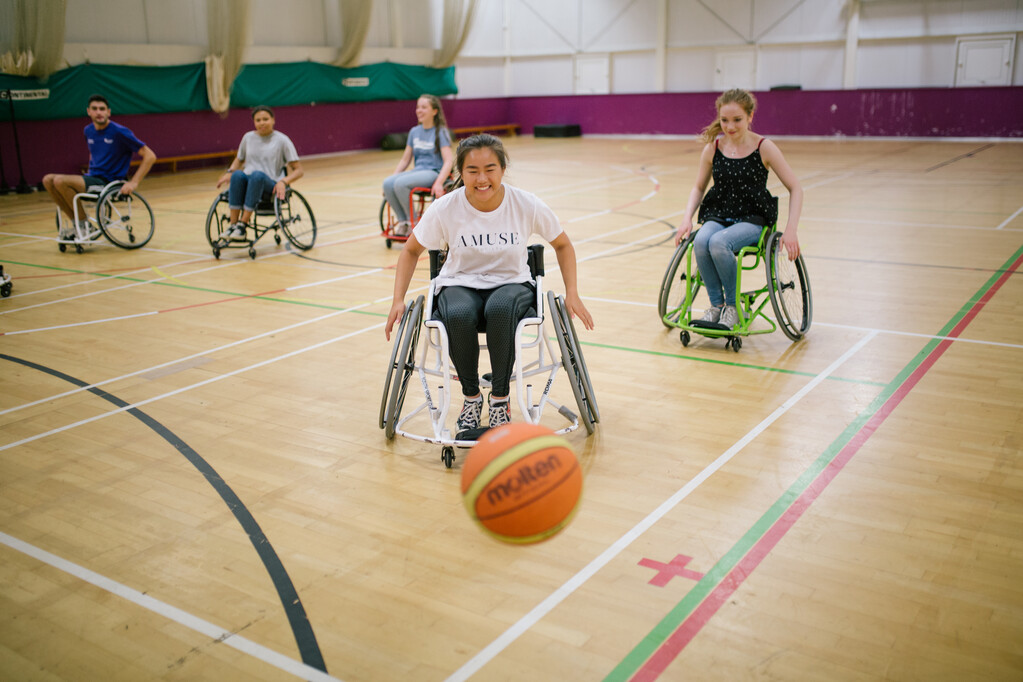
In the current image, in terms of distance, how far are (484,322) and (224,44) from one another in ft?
46.5

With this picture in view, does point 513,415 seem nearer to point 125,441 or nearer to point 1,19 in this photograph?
point 125,441

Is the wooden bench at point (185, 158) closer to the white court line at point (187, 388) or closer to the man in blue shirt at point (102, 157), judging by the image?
the man in blue shirt at point (102, 157)

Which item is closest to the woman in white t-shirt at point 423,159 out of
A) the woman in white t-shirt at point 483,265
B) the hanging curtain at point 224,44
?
the woman in white t-shirt at point 483,265

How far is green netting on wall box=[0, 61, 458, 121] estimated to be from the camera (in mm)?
13797

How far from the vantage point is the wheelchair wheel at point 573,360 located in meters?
3.52

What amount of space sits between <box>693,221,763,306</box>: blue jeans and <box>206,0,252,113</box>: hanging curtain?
13.1m

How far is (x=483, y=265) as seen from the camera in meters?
3.62

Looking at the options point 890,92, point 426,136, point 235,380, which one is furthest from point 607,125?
point 235,380

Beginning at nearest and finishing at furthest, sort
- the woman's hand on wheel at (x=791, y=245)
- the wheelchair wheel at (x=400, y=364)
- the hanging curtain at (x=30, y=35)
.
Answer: the wheelchair wheel at (x=400, y=364) < the woman's hand on wheel at (x=791, y=245) < the hanging curtain at (x=30, y=35)

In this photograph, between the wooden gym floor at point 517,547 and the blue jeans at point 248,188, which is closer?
the wooden gym floor at point 517,547

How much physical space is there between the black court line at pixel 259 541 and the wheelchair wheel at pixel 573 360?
4.37 feet

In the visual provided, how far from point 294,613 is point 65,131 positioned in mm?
14135

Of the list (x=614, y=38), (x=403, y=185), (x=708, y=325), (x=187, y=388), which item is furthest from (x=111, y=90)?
(x=708, y=325)

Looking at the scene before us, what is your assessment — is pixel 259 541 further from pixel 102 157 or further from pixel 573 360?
pixel 102 157
